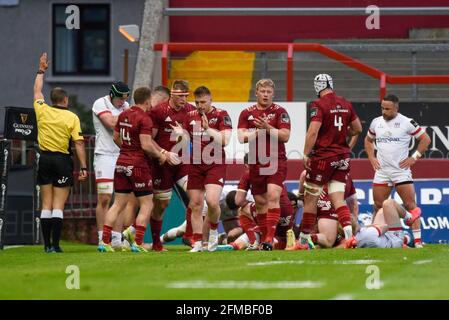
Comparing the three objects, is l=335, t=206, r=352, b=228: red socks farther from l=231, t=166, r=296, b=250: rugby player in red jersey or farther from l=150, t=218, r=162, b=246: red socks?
l=150, t=218, r=162, b=246: red socks

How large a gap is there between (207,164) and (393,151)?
3.26m

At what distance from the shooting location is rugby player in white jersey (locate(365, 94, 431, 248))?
19.2 meters

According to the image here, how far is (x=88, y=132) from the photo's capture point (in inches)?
1243

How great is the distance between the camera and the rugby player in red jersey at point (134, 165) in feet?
57.2

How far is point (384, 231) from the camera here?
1789 centimetres

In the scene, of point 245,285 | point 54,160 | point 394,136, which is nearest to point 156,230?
point 54,160

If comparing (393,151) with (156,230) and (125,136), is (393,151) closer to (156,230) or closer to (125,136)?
(156,230)

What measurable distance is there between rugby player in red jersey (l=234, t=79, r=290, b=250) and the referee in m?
2.23

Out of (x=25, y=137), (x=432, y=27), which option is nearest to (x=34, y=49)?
(x=432, y=27)

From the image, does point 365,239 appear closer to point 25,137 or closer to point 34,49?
point 25,137

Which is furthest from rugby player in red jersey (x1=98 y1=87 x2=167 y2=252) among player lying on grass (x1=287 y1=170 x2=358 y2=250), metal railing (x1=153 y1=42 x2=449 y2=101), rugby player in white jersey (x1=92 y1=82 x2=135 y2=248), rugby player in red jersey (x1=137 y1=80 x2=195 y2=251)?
metal railing (x1=153 y1=42 x2=449 y2=101)

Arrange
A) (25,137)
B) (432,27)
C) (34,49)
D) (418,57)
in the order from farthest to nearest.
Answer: (34,49)
(432,27)
(418,57)
(25,137)

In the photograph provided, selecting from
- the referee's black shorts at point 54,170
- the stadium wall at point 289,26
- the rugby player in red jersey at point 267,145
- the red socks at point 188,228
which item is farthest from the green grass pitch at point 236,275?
the stadium wall at point 289,26

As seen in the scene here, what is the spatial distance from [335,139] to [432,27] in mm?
13511
